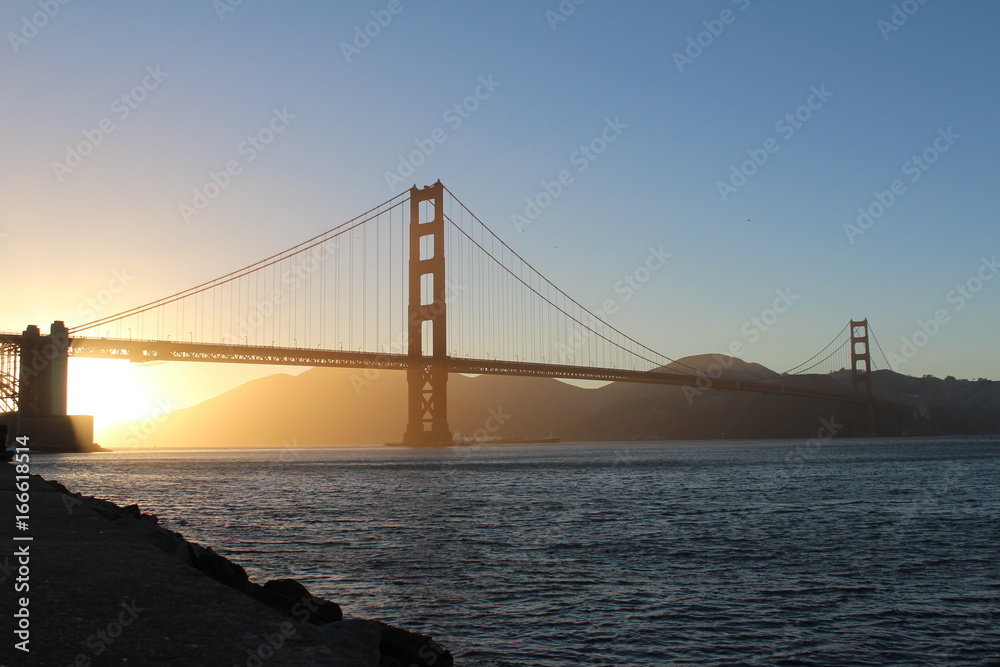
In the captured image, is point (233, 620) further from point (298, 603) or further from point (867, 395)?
point (867, 395)

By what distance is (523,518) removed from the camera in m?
21.7

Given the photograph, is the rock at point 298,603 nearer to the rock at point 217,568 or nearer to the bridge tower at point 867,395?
the rock at point 217,568

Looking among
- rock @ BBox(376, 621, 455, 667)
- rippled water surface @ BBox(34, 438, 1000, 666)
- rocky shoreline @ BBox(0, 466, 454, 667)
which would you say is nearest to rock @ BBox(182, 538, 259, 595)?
rocky shoreline @ BBox(0, 466, 454, 667)

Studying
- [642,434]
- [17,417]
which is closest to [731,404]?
[642,434]

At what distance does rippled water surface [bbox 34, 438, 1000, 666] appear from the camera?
9.07 m

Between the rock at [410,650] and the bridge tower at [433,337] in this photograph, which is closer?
the rock at [410,650]

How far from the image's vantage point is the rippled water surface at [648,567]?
29.8ft

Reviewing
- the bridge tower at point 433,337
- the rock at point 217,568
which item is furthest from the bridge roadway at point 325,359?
the rock at point 217,568

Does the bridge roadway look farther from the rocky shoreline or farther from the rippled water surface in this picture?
the rocky shoreline

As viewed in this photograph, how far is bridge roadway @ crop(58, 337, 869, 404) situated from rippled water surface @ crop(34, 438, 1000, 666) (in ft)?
119

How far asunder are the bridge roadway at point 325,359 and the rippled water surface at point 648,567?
36.4m

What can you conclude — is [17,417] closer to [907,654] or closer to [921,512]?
[921,512]

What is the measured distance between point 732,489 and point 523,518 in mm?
12919

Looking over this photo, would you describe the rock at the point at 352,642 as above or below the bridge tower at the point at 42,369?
below
